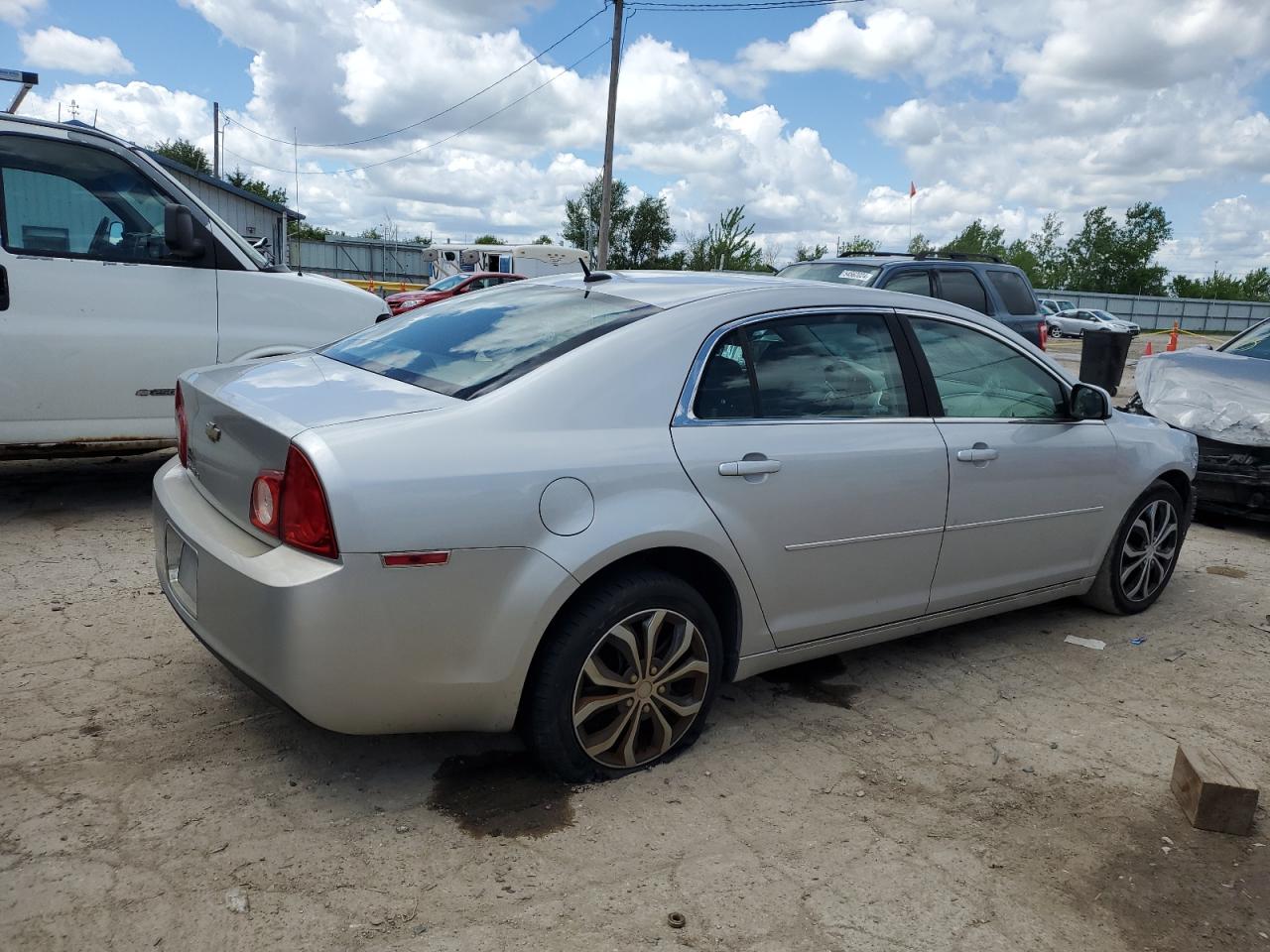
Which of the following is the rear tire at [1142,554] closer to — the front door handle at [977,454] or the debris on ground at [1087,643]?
the debris on ground at [1087,643]

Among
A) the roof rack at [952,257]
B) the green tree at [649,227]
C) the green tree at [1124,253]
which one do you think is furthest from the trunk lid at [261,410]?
the green tree at [1124,253]

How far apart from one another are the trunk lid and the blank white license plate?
15cm

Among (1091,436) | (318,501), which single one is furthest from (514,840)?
(1091,436)

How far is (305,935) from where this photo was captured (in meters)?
2.32

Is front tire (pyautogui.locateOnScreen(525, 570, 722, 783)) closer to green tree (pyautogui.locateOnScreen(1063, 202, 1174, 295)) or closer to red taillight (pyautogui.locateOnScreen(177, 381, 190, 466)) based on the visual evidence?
red taillight (pyautogui.locateOnScreen(177, 381, 190, 466))

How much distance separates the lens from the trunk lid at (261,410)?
9.04ft

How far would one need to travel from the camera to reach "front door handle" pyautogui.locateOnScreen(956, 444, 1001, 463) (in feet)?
12.5

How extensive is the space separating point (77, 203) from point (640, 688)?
14.5 feet

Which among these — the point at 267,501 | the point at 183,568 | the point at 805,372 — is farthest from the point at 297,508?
the point at 805,372

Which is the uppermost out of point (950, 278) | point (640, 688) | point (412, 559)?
point (950, 278)

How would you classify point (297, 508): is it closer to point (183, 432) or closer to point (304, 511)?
point (304, 511)

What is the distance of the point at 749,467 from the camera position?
124 inches

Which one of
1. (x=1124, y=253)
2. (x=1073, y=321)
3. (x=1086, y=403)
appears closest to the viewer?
(x=1086, y=403)

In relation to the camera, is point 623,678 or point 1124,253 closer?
point 623,678
